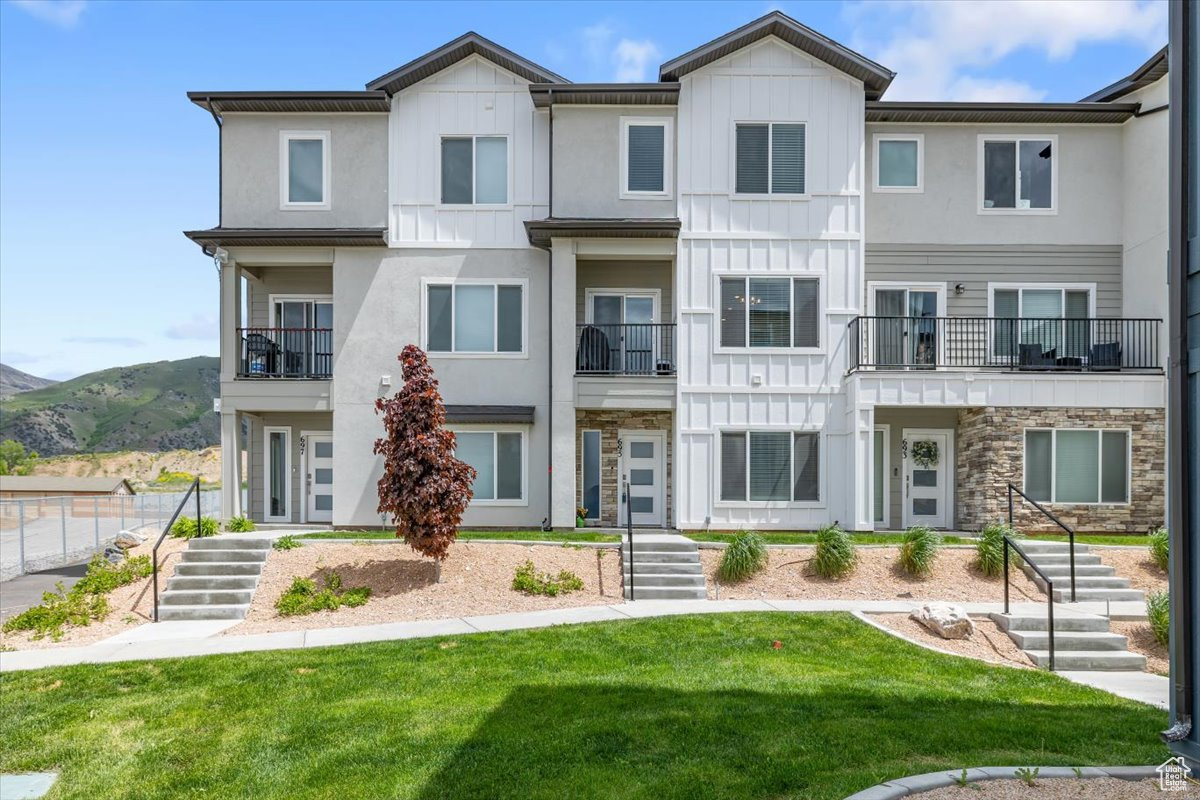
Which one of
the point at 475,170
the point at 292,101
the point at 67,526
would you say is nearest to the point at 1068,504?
the point at 475,170

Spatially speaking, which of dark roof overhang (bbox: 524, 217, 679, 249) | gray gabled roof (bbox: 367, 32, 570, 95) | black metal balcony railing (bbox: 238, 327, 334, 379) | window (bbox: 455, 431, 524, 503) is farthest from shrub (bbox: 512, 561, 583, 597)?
gray gabled roof (bbox: 367, 32, 570, 95)

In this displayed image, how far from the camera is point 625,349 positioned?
18609 mm

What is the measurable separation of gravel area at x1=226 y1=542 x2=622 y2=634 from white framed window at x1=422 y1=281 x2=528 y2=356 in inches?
195

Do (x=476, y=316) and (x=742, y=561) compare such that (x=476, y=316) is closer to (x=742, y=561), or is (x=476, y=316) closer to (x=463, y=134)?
(x=463, y=134)

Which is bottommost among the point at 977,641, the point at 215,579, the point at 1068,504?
the point at 977,641

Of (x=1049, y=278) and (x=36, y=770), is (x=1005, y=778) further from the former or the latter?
(x=1049, y=278)

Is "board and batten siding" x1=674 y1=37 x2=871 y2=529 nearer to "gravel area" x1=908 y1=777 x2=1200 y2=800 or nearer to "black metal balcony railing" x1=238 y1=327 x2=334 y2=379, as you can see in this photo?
"black metal balcony railing" x1=238 y1=327 x2=334 y2=379

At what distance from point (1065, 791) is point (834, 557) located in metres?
8.97

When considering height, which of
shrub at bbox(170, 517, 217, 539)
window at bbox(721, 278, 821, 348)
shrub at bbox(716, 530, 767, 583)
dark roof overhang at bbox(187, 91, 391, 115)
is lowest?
shrub at bbox(716, 530, 767, 583)

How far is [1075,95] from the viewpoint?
20422 mm

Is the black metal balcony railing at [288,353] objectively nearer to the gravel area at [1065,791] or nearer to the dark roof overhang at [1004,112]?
the dark roof overhang at [1004,112]

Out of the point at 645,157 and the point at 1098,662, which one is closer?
the point at 1098,662

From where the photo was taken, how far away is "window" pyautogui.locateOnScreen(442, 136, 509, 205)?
1847cm

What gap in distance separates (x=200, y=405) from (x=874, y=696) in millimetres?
133425
